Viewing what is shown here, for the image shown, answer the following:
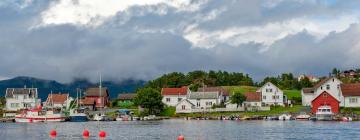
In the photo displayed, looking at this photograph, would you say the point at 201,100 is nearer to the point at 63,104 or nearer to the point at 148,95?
the point at 148,95

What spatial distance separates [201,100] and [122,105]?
30193 mm

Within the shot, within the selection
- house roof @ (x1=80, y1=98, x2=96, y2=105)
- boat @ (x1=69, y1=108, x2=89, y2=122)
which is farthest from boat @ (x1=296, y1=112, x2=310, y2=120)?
house roof @ (x1=80, y1=98, x2=96, y2=105)

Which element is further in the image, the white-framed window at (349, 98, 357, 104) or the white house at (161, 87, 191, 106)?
the white house at (161, 87, 191, 106)

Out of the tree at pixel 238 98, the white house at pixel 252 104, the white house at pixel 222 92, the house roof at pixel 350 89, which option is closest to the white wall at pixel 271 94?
the white house at pixel 252 104

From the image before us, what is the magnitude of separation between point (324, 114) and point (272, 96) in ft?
107

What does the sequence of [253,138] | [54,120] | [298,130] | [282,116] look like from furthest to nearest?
1. [54,120]
2. [282,116]
3. [298,130]
4. [253,138]

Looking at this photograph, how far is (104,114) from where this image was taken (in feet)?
504

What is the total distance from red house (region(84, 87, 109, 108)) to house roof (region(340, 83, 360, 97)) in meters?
70.3

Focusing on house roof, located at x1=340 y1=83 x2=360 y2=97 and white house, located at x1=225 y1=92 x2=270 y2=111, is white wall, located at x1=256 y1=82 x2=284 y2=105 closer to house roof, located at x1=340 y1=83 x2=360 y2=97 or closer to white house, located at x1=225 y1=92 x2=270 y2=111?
white house, located at x1=225 y1=92 x2=270 y2=111

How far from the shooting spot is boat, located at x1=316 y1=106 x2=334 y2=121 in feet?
408

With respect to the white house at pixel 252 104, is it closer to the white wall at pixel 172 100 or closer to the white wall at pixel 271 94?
the white wall at pixel 271 94

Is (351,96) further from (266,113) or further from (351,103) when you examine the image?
(266,113)

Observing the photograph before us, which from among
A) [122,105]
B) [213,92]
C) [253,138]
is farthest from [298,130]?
[122,105]

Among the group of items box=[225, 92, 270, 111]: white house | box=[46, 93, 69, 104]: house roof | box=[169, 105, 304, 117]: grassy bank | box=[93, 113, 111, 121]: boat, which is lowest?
box=[93, 113, 111, 121]: boat
